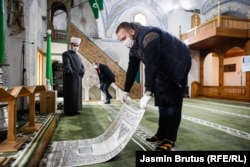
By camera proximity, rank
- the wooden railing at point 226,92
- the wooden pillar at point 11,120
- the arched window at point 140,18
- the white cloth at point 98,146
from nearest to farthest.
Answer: the white cloth at point 98,146
the wooden pillar at point 11,120
the wooden railing at point 226,92
the arched window at point 140,18

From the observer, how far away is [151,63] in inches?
78.7

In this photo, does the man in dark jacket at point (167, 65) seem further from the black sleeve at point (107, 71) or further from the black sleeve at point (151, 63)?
the black sleeve at point (107, 71)

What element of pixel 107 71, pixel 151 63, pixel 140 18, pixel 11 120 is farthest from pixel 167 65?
pixel 140 18

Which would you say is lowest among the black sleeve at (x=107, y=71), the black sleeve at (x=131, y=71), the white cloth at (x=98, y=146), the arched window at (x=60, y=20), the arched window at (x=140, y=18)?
the white cloth at (x=98, y=146)

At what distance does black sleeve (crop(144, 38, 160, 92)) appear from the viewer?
1.99 meters

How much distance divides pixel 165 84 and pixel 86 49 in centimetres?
772

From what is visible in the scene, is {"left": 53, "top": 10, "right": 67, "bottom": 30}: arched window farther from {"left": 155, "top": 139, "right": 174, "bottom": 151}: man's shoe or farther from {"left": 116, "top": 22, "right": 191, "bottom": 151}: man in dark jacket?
{"left": 155, "top": 139, "right": 174, "bottom": 151}: man's shoe

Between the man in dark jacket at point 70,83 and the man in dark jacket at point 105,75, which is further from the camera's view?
the man in dark jacket at point 105,75

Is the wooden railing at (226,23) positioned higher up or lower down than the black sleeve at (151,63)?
higher up

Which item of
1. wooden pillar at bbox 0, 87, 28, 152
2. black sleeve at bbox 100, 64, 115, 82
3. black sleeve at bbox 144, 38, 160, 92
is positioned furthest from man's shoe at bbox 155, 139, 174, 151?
black sleeve at bbox 100, 64, 115, 82

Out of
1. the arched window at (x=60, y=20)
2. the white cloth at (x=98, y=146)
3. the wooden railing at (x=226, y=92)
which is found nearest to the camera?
the white cloth at (x=98, y=146)

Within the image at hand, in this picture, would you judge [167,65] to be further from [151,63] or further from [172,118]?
[172,118]

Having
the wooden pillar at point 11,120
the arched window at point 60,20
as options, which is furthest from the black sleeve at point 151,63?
the arched window at point 60,20

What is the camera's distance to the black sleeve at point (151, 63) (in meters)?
1.99
